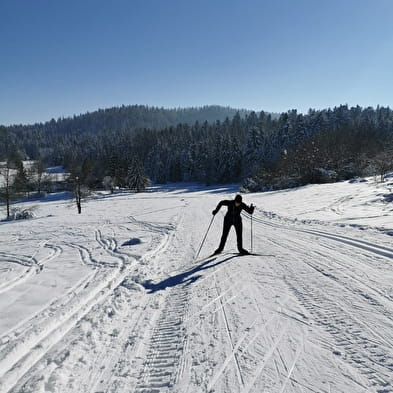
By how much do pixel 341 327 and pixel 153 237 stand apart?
7.88m

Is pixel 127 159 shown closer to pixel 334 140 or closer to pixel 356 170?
pixel 334 140

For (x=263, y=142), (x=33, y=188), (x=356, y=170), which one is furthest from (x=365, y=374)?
(x=33, y=188)

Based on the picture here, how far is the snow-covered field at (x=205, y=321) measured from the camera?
9.02 ft

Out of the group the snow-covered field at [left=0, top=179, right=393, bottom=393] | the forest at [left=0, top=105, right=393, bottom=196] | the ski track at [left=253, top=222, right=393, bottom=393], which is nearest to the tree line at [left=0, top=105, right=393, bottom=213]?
the forest at [left=0, top=105, right=393, bottom=196]

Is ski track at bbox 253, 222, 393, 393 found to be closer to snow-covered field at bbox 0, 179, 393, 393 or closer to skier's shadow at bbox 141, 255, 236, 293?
snow-covered field at bbox 0, 179, 393, 393

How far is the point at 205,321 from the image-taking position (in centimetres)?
386

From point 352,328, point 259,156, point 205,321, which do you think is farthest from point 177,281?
point 259,156

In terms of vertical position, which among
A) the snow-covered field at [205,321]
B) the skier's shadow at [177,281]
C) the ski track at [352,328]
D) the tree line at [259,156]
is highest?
the tree line at [259,156]

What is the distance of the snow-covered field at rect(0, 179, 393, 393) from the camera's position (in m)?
2.75

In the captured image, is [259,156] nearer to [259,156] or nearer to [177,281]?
[259,156]

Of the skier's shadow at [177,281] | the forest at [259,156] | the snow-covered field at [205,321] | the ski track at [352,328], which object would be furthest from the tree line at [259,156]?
the skier's shadow at [177,281]

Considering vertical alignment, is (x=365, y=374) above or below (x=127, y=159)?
below

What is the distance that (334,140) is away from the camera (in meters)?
48.4

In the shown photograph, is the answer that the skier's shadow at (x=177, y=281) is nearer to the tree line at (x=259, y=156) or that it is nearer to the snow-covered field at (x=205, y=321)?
the snow-covered field at (x=205, y=321)
